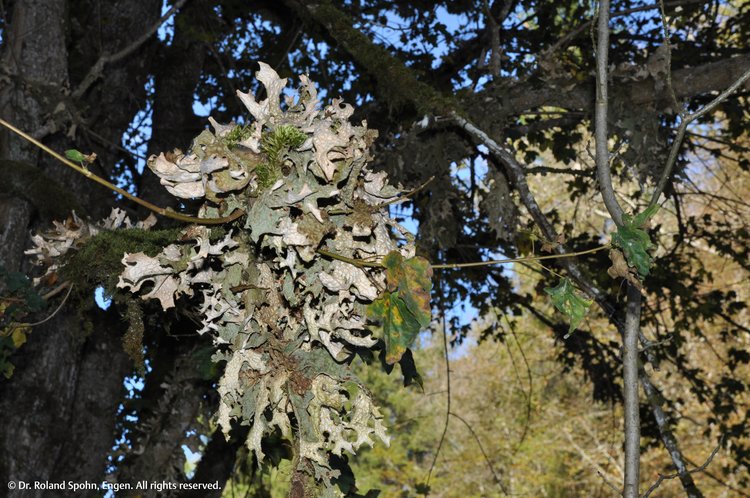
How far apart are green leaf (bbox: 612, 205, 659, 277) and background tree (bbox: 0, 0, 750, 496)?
0.27 m

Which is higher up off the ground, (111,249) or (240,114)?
(240,114)

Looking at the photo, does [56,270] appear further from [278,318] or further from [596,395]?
[596,395]

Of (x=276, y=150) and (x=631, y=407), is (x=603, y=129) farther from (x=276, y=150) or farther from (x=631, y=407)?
(x=276, y=150)

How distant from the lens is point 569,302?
1.90 meters

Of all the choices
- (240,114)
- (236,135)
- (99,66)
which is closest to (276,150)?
(236,135)

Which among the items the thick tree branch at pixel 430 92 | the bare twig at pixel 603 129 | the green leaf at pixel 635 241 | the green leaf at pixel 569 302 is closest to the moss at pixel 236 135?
the green leaf at pixel 569 302

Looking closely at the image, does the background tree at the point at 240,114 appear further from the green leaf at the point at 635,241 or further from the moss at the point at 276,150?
the moss at the point at 276,150

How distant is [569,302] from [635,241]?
0.76 ft

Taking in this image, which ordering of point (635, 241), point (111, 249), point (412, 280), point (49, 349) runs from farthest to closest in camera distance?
1. point (49, 349)
2. point (111, 249)
3. point (635, 241)
4. point (412, 280)

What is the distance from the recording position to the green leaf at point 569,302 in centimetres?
187

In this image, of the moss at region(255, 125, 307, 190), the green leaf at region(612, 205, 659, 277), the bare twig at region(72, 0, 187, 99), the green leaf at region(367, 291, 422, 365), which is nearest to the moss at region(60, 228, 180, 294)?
the moss at region(255, 125, 307, 190)

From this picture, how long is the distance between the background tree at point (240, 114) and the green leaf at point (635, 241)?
0.27 m

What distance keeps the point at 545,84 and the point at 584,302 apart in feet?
8.57

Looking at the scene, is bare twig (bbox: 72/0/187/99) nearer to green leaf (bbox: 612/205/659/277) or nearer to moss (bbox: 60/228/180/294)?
moss (bbox: 60/228/180/294)
